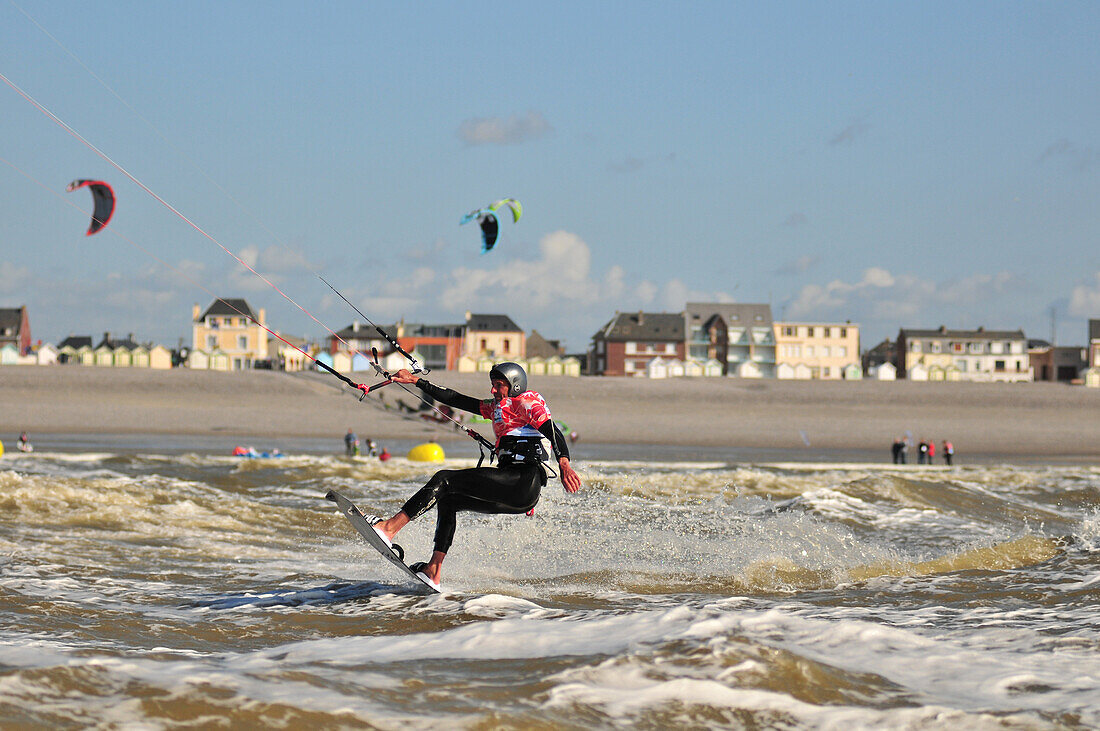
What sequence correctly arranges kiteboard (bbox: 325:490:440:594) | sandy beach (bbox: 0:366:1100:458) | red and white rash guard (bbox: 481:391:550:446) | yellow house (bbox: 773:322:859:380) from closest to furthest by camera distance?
1. kiteboard (bbox: 325:490:440:594)
2. red and white rash guard (bbox: 481:391:550:446)
3. sandy beach (bbox: 0:366:1100:458)
4. yellow house (bbox: 773:322:859:380)

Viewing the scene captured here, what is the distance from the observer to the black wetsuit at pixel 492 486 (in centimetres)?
760

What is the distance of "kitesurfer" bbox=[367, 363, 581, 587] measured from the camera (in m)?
7.59

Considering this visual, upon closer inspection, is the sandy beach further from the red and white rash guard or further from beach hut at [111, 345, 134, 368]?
the red and white rash guard

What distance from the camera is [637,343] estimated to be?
96500 millimetres

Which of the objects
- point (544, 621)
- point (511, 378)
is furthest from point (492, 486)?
point (544, 621)

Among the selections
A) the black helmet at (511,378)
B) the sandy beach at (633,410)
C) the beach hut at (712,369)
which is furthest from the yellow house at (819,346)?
the black helmet at (511,378)

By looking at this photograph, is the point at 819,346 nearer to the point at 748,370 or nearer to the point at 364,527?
the point at 748,370

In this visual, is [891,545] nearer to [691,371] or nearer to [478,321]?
[691,371]

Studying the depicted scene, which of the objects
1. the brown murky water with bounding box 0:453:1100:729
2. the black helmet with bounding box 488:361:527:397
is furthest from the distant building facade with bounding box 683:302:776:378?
the black helmet with bounding box 488:361:527:397

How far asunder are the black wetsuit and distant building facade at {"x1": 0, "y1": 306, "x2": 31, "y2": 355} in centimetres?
10421

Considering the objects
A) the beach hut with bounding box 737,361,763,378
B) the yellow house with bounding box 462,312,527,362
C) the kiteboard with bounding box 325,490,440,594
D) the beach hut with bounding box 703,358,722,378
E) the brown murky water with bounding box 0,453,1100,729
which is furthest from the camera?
the yellow house with bounding box 462,312,527,362

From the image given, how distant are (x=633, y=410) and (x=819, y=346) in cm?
4734

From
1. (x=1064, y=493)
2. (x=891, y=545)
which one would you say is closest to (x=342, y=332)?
(x=1064, y=493)

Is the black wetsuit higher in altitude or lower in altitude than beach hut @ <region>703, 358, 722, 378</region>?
lower
